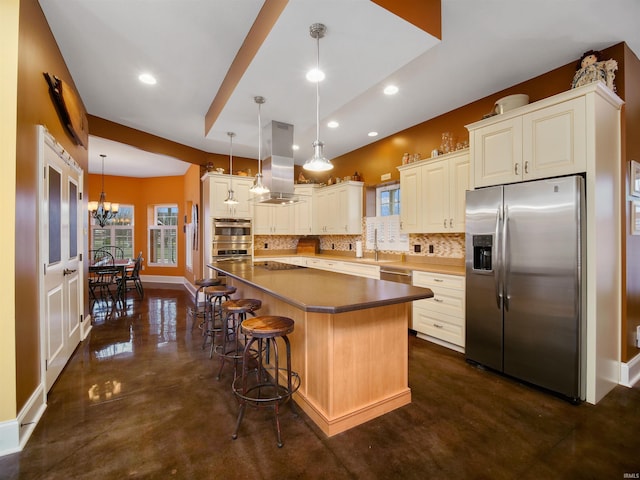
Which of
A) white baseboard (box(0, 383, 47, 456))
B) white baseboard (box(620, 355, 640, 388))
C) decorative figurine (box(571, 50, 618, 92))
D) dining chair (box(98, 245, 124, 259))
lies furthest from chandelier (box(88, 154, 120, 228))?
white baseboard (box(620, 355, 640, 388))

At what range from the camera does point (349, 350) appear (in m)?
2.01

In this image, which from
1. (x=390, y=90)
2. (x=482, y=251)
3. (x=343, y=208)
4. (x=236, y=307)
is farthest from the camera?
(x=343, y=208)

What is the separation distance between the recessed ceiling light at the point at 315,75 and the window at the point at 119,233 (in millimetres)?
7242

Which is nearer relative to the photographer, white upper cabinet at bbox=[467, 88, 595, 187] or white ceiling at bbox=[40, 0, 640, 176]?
white ceiling at bbox=[40, 0, 640, 176]

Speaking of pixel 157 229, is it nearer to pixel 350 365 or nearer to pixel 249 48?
pixel 249 48

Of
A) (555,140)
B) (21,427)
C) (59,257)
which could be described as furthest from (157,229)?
(555,140)

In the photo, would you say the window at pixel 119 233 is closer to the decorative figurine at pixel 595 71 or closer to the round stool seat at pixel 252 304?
the round stool seat at pixel 252 304

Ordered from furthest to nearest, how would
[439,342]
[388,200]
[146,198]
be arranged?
[146,198], [388,200], [439,342]

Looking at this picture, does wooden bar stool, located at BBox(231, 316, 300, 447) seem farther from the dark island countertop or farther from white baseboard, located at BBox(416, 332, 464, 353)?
white baseboard, located at BBox(416, 332, 464, 353)

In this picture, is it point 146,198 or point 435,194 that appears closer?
point 435,194

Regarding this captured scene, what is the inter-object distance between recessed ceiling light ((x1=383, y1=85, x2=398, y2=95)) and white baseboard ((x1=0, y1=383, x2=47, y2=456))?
13.4 ft

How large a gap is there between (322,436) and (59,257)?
283cm

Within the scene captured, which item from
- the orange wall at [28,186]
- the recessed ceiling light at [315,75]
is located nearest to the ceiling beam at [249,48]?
the recessed ceiling light at [315,75]

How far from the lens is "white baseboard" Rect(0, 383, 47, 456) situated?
1.77 metres
